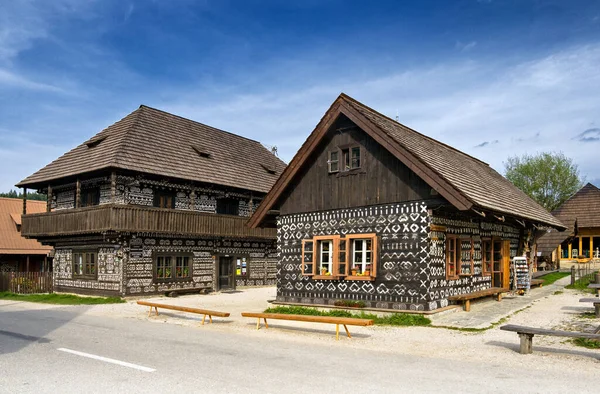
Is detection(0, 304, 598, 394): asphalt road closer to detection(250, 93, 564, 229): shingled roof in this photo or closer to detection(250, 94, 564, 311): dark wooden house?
detection(250, 94, 564, 311): dark wooden house

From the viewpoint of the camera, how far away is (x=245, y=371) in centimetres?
909

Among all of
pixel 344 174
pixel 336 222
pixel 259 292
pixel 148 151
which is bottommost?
pixel 259 292

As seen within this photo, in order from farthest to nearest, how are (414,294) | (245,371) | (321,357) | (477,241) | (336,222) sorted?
(477,241) < (336,222) < (414,294) < (321,357) < (245,371)

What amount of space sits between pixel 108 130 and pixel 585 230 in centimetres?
3704

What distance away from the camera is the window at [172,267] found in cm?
2758

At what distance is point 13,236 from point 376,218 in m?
32.6

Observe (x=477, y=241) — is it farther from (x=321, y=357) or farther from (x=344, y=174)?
(x=321, y=357)

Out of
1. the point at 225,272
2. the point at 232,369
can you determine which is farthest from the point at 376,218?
the point at 225,272

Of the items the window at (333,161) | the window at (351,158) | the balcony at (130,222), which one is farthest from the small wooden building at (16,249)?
the window at (351,158)

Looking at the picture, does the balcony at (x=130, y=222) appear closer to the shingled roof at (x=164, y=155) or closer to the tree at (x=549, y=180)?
the shingled roof at (x=164, y=155)

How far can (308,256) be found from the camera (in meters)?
19.1

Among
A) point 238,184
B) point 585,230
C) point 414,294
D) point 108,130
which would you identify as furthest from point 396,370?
point 585,230

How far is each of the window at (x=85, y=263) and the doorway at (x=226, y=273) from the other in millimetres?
6745

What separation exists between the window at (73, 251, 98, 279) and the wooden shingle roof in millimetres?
12377
